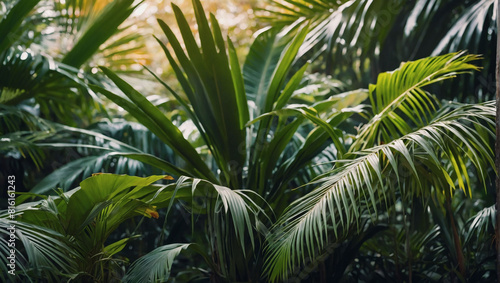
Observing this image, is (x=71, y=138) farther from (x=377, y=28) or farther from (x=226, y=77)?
(x=377, y=28)

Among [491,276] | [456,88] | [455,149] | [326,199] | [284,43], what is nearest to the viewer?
[326,199]

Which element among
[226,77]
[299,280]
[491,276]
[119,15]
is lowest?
[491,276]

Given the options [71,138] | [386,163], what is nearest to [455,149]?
[386,163]

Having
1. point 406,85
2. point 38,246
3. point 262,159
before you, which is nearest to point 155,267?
point 38,246

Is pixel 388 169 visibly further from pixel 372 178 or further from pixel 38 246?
pixel 38 246

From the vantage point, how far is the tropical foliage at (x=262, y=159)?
4.56 ft

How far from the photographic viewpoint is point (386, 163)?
1.54m

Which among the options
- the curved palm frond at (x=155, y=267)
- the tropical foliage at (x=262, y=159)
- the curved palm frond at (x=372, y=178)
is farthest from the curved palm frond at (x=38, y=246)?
the curved palm frond at (x=372, y=178)

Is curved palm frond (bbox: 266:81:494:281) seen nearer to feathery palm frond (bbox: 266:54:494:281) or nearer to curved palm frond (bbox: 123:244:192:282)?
feathery palm frond (bbox: 266:54:494:281)

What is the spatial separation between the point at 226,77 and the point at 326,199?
1.90 ft

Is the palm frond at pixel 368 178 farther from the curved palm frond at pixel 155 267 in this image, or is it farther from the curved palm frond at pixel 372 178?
the curved palm frond at pixel 155 267

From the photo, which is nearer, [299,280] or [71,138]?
[299,280]

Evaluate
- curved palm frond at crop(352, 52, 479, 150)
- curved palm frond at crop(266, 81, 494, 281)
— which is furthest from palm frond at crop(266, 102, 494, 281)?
curved palm frond at crop(352, 52, 479, 150)

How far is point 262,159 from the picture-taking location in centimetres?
178
